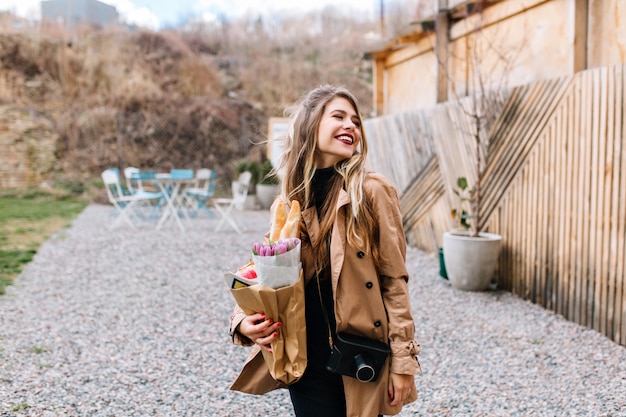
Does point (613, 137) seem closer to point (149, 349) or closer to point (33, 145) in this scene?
point (149, 349)

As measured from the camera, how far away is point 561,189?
4520mm

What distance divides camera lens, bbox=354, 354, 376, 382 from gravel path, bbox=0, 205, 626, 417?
5.01 feet

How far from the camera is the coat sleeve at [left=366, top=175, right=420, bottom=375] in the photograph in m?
1.51

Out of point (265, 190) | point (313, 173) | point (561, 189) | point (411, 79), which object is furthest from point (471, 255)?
point (265, 190)

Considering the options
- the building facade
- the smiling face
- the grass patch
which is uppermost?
the building facade

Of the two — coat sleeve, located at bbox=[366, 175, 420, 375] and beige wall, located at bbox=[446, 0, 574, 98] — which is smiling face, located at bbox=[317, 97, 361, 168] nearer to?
coat sleeve, located at bbox=[366, 175, 420, 375]

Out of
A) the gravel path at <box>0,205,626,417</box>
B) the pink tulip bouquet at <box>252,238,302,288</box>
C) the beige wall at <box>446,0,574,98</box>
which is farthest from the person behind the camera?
the beige wall at <box>446,0,574,98</box>

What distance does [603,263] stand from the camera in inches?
157

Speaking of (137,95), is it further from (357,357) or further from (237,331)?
(357,357)

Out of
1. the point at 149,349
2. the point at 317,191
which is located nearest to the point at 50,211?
the point at 149,349

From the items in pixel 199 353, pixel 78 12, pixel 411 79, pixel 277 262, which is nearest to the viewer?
pixel 277 262

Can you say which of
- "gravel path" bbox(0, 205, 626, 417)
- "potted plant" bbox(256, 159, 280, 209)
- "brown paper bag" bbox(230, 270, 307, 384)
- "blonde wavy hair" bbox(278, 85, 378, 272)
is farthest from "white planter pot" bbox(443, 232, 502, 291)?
"potted plant" bbox(256, 159, 280, 209)

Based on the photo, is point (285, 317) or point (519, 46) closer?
point (285, 317)

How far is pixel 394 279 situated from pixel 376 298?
8cm
